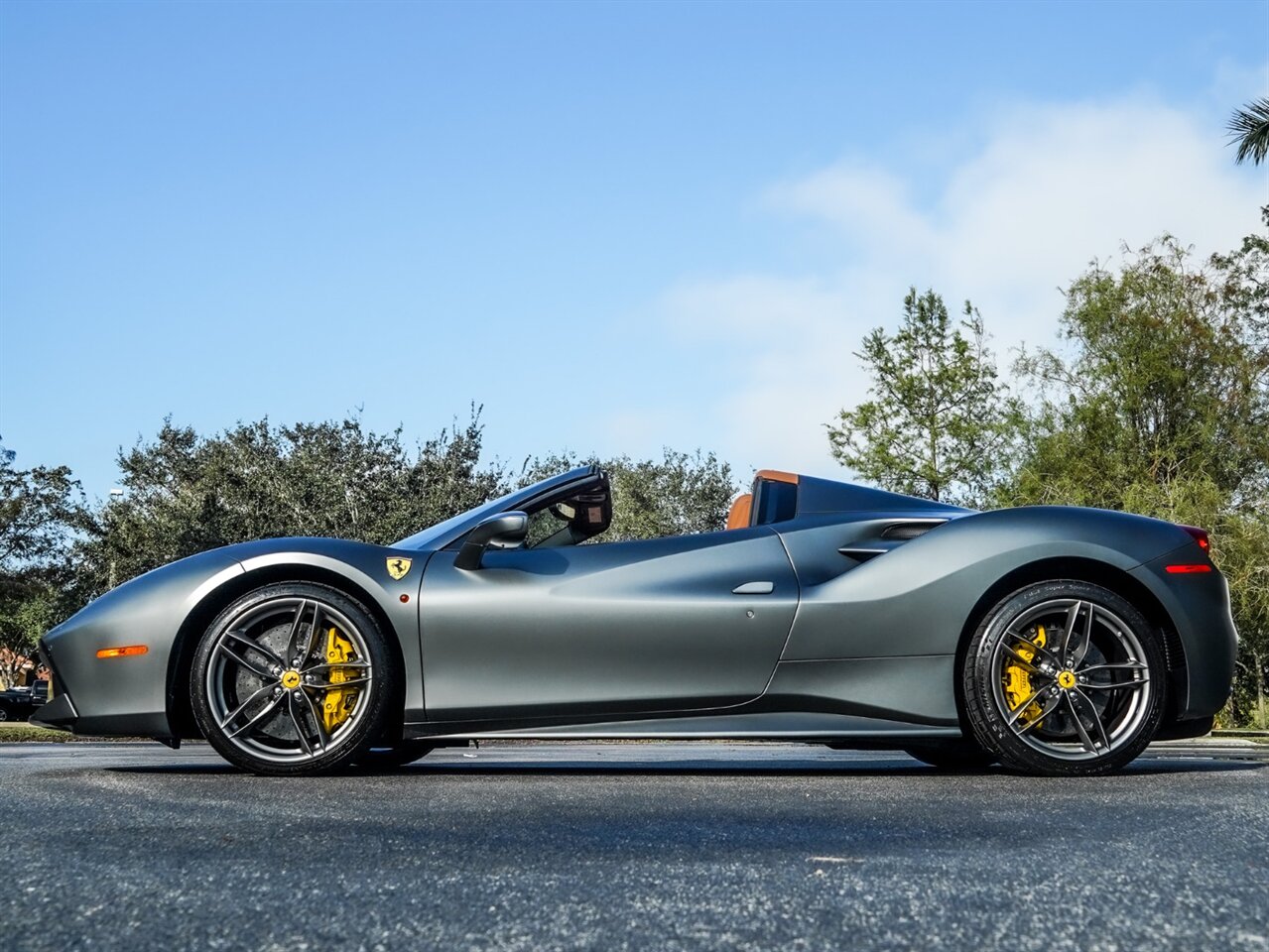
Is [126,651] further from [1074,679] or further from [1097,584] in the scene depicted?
[1097,584]

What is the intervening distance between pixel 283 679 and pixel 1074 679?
2.83 m

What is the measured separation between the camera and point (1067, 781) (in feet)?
14.6

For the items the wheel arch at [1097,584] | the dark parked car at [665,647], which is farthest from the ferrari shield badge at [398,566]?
the wheel arch at [1097,584]

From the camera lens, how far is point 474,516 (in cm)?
527

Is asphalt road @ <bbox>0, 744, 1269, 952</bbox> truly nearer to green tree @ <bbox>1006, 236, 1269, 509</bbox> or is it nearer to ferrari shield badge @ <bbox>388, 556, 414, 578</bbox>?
ferrari shield badge @ <bbox>388, 556, 414, 578</bbox>

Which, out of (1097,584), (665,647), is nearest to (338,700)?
(665,647)

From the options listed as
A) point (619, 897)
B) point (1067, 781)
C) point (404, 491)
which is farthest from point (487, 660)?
point (404, 491)

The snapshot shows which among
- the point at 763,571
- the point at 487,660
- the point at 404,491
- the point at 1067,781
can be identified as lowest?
the point at 1067,781

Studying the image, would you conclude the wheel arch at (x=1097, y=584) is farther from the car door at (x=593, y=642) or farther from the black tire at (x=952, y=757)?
the black tire at (x=952, y=757)

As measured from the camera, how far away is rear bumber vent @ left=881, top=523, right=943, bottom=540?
5.13m

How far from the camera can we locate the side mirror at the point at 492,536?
4.81 metres

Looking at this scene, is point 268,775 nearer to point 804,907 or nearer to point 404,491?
point 804,907

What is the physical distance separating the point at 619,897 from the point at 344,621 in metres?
2.79

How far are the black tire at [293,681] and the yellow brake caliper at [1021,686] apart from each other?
2197 millimetres
